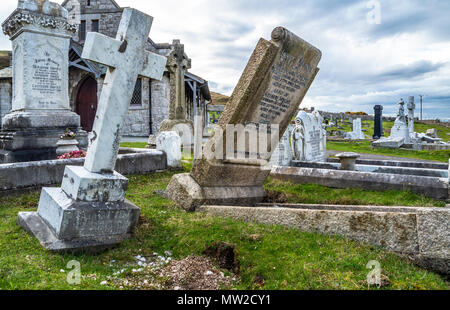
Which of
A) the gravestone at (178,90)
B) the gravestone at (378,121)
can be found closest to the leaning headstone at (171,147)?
the gravestone at (178,90)

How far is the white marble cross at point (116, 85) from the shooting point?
3590mm

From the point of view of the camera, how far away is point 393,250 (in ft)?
10.3

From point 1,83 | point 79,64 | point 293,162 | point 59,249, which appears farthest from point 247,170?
point 1,83

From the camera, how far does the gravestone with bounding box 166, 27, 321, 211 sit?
480 cm

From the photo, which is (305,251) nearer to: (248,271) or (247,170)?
(248,271)

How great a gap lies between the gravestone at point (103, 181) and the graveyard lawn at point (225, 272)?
0.59ft

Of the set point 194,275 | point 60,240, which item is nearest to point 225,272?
point 194,275

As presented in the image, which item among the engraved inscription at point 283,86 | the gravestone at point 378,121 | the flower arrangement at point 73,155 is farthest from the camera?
the gravestone at point 378,121

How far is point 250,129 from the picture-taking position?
5082 millimetres

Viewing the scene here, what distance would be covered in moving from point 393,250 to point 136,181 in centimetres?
495

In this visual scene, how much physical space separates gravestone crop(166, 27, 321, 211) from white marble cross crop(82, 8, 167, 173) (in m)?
1.49

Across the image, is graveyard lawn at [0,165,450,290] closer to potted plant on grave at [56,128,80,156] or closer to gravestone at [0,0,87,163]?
potted plant on grave at [56,128,80,156]

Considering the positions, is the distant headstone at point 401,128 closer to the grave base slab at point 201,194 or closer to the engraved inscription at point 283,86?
the engraved inscription at point 283,86

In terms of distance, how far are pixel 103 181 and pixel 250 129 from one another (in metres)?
2.36
